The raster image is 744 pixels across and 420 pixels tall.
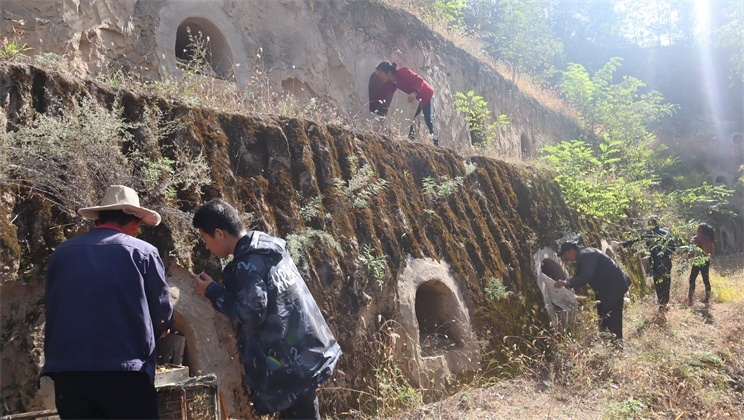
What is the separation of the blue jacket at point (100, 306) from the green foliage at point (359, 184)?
10.0 ft

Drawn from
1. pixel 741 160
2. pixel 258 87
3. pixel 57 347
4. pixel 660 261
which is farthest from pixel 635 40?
pixel 57 347

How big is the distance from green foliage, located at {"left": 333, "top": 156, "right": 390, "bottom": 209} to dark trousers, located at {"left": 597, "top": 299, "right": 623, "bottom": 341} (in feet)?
11.8

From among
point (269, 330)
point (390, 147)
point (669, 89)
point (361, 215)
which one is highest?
point (669, 89)

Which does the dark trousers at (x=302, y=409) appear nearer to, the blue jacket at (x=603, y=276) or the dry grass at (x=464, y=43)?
the blue jacket at (x=603, y=276)

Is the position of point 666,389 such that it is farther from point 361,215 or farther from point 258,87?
point 258,87

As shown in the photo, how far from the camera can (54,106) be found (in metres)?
3.79

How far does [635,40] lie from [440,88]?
100.0ft

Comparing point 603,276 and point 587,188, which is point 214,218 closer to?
point 603,276

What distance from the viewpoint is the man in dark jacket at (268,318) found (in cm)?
280

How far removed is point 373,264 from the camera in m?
5.38

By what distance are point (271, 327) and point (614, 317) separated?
19.3 feet

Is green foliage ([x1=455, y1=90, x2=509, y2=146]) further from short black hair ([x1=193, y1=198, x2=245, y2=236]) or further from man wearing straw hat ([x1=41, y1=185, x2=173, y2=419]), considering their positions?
man wearing straw hat ([x1=41, y1=185, x2=173, y2=419])

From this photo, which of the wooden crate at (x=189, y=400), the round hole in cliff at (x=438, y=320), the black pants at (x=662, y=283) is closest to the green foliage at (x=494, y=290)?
the round hole in cliff at (x=438, y=320)

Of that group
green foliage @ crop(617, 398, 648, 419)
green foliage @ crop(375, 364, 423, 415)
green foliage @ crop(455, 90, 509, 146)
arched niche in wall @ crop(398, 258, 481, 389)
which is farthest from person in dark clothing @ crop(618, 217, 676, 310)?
green foliage @ crop(375, 364, 423, 415)
